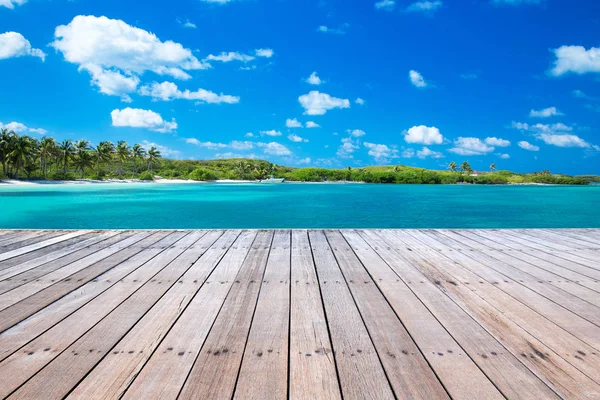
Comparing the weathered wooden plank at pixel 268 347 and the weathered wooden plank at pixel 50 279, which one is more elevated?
the weathered wooden plank at pixel 268 347

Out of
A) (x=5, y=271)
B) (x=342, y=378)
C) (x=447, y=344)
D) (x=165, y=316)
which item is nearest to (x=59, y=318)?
(x=165, y=316)

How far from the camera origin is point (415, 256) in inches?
125

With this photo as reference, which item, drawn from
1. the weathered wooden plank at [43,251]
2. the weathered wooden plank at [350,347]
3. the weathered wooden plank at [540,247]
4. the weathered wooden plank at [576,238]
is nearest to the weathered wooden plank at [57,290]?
the weathered wooden plank at [43,251]

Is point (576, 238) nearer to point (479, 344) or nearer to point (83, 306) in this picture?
point (479, 344)

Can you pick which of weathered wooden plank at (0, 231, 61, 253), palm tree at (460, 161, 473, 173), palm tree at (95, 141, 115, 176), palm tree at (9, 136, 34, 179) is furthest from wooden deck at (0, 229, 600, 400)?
palm tree at (460, 161, 473, 173)

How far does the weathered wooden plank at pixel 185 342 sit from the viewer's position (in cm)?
122

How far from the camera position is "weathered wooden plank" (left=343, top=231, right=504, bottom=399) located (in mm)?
1229

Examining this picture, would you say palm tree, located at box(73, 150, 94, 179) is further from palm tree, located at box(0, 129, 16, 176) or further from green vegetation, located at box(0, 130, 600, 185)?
palm tree, located at box(0, 129, 16, 176)

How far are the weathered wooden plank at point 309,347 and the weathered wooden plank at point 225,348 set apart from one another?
0.73 feet

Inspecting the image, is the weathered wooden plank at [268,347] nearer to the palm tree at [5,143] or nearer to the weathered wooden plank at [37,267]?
the weathered wooden plank at [37,267]

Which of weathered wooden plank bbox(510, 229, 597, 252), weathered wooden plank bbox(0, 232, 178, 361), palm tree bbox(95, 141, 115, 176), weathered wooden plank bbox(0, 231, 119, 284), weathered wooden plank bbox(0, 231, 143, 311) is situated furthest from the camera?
palm tree bbox(95, 141, 115, 176)

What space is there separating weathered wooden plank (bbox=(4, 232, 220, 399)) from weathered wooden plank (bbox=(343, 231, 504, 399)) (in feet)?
4.39

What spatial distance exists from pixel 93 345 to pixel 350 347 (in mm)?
1108

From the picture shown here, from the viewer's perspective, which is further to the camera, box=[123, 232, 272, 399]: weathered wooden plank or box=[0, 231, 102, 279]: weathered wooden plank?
box=[0, 231, 102, 279]: weathered wooden plank
